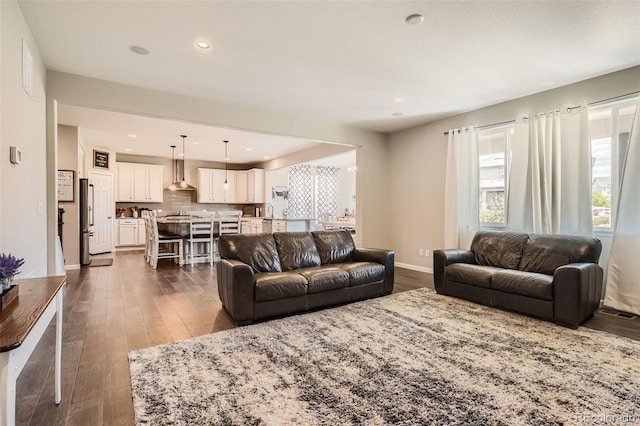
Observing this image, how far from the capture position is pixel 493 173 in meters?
4.94

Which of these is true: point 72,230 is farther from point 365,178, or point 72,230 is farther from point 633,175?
point 633,175

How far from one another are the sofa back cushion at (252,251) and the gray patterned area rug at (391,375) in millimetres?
735

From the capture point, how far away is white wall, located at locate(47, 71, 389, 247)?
12.3 feet

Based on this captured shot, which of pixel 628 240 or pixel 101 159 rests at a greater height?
pixel 101 159

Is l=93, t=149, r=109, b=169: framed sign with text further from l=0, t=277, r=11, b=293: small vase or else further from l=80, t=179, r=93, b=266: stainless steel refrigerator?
l=0, t=277, r=11, b=293: small vase

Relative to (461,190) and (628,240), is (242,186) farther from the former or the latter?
(628,240)

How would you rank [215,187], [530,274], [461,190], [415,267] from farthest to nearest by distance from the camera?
1. [215,187]
2. [415,267]
3. [461,190]
4. [530,274]

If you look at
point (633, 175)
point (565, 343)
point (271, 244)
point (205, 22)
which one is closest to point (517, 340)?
point (565, 343)

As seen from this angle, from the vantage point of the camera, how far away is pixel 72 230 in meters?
6.12

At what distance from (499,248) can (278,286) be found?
2.94 meters

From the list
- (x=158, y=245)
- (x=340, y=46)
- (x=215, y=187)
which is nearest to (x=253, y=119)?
(x=340, y=46)

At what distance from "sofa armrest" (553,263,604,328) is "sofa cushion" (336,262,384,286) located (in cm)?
179

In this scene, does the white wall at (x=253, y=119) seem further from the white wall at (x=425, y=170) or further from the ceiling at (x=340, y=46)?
the white wall at (x=425, y=170)

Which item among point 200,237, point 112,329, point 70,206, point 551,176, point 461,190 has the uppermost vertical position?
point 551,176
